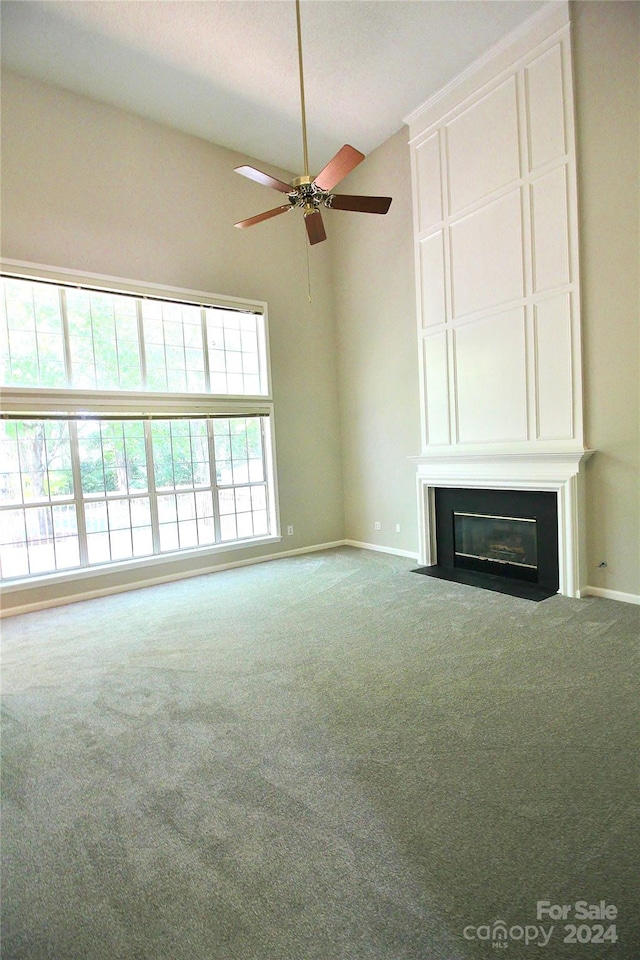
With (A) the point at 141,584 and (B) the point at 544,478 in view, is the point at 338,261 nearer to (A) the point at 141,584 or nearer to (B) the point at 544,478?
(B) the point at 544,478

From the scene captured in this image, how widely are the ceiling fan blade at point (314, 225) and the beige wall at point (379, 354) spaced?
2.09m

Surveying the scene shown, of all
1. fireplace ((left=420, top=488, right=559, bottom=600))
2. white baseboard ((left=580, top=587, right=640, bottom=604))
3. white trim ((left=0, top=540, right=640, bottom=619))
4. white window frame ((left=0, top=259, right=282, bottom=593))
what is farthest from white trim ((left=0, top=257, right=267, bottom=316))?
white baseboard ((left=580, top=587, right=640, bottom=604))

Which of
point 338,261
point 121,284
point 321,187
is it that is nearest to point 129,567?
point 121,284

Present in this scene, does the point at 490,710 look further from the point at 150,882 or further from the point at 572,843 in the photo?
the point at 150,882

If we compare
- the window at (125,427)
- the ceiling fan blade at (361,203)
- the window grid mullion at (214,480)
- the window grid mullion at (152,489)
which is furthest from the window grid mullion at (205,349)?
the ceiling fan blade at (361,203)

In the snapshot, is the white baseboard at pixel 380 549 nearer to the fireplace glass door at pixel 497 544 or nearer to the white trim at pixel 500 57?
the fireplace glass door at pixel 497 544

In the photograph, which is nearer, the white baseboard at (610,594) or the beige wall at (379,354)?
the white baseboard at (610,594)

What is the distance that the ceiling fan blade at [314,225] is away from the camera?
3673mm

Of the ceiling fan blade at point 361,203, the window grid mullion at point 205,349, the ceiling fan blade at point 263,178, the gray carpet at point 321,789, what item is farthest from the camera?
the window grid mullion at point 205,349

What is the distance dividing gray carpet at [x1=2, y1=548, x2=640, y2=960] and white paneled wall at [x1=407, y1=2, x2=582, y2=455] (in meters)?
2.05

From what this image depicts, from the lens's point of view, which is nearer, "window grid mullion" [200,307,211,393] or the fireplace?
the fireplace

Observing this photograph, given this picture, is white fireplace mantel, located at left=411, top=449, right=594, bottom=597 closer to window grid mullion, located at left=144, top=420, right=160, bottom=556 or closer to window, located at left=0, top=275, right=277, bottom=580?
window, located at left=0, top=275, right=277, bottom=580

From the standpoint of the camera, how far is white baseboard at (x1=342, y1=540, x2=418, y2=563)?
601 cm

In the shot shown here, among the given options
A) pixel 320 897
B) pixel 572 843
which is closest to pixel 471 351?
pixel 572 843
